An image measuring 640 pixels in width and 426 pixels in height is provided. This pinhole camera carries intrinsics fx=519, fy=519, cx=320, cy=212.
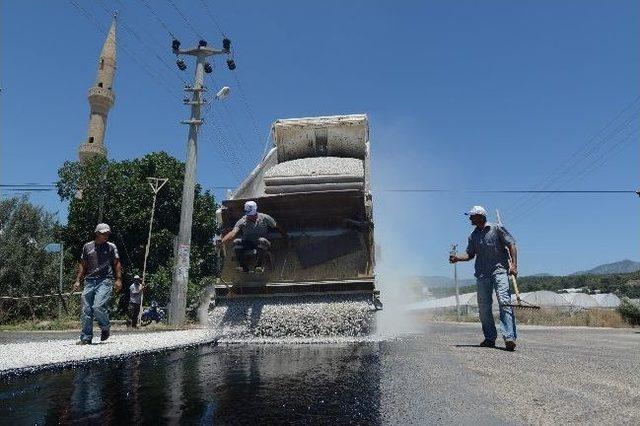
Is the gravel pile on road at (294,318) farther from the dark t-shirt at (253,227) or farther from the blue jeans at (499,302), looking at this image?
the blue jeans at (499,302)

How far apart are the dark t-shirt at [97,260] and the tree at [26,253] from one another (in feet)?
43.3

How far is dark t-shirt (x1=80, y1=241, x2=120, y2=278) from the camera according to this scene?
235 inches

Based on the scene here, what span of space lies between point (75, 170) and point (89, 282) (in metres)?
26.7

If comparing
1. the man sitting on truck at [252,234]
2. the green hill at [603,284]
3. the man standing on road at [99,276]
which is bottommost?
the man standing on road at [99,276]

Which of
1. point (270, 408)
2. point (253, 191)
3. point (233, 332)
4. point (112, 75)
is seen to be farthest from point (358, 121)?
point (112, 75)

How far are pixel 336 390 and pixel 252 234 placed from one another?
382 centimetres

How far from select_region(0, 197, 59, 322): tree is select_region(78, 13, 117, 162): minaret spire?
60.7ft

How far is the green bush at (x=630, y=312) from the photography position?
1914 cm

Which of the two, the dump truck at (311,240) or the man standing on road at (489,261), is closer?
the man standing on road at (489,261)

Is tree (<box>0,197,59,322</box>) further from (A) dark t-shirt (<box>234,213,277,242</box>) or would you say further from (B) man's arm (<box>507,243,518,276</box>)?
(B) man's arm (<box>507,243,518,276</box>)

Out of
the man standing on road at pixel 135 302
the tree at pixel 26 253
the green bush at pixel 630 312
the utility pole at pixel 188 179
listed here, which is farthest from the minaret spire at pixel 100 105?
the green bush at pixel 630 312

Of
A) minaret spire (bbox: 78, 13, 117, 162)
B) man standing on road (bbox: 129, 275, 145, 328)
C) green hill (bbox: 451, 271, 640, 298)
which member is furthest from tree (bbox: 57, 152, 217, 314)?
green hill (bbox: 451, 271, 640, 298)

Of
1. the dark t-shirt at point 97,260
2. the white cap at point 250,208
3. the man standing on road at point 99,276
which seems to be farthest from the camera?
the white cap at point 250,208

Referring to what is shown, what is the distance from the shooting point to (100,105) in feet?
146
